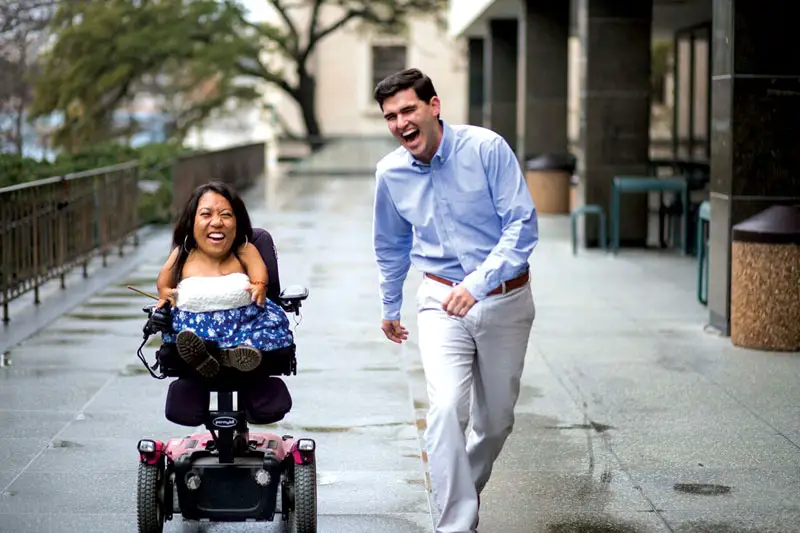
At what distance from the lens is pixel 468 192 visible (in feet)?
17.5

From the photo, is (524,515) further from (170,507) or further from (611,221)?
(611,221)

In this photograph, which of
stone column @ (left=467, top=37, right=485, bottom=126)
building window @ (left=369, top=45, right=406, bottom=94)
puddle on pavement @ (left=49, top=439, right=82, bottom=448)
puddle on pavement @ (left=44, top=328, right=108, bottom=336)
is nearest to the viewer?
puddle on pavement @ (left=49, top=439, right=82, bottom=448)

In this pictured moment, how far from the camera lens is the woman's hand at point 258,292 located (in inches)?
212

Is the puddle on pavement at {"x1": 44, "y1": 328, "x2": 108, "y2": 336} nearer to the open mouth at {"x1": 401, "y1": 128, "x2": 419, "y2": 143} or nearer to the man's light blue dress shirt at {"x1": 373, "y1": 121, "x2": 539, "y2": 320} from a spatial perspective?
the man's light blue dress shirt at {"x1": 373, "y1": 121, "x2": 539, "y2": 320}

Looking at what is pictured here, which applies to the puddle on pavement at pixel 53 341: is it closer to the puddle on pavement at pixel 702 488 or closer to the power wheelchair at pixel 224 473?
the power wheelchair at pixel 224 473

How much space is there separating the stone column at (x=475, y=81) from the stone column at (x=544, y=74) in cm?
1151

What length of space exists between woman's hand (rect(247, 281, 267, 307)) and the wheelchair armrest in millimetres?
190

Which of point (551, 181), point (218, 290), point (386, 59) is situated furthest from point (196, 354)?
point (386, 59)

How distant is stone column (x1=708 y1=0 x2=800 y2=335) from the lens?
10969mm

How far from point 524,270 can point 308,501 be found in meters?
1.22

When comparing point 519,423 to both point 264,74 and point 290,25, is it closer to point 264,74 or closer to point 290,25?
point 264,74

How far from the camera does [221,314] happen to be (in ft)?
17.6

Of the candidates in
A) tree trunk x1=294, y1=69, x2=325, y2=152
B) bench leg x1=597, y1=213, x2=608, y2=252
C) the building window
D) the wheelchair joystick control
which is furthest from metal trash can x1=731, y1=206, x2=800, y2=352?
the building window

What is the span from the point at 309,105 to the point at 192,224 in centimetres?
4168
